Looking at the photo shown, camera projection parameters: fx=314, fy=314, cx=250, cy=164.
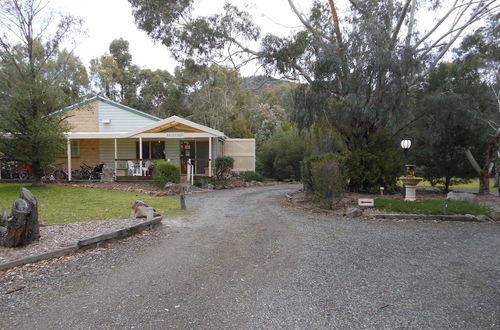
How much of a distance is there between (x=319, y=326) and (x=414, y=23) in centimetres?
1352

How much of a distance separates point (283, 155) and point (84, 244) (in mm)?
15444

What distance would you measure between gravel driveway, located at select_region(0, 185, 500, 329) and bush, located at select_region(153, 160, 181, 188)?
7.79 meters

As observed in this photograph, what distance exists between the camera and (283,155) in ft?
64.9

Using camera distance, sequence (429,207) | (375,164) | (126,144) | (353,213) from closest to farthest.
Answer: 1. (353,213)
2. (429,207)
3. (375,164)
4. (126,144)

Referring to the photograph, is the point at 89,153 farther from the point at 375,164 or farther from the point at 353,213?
the point at 353,213

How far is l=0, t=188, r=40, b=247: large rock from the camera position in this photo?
16.0 feet

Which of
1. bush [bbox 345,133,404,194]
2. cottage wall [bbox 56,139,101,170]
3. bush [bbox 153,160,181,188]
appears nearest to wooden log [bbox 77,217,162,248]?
bush [bbox 153,160,181,188]

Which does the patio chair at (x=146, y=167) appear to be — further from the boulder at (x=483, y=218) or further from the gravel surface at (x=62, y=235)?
the boulder at (x=483, y=218)

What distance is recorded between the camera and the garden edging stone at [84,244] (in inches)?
175

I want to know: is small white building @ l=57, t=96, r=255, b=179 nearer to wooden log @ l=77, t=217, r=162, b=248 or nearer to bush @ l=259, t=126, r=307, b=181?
bush @ l=259, t=126, r=307, b=181

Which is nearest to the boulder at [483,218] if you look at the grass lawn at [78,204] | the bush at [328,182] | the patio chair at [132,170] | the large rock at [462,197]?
the large rock at [462,197]

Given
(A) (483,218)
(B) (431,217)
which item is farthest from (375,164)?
(A) (483,218)

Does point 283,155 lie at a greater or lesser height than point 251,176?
greater

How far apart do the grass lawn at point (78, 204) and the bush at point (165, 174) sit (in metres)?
2.56
